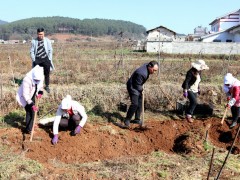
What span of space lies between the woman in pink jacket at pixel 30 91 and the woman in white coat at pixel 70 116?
0.46 m

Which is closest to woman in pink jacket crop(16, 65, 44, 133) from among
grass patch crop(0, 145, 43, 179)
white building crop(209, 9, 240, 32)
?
grass patch crop(0, 145, 43, 179)

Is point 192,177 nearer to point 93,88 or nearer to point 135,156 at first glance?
point 135,156

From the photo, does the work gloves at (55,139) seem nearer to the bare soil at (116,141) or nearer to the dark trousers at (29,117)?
the bare soil at (116,141)

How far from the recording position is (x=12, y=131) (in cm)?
637

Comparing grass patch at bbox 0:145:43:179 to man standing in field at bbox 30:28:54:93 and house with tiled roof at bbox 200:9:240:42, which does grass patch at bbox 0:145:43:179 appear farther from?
house with tiled roof at bbox 200:9:240:42

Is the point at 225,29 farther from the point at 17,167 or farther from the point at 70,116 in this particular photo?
the point at 17,167

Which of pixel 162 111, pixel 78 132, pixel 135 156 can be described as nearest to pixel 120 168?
pixel 135 156

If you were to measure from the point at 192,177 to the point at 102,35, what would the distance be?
88.6 meters

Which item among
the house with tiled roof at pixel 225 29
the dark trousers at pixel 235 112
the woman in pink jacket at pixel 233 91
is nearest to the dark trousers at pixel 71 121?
the woman in pink jacket at pixel 233 91

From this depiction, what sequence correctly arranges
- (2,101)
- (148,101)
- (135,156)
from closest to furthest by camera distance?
1. (135,156)
2. (2,101)
3. (148,101)

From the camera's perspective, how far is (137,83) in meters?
6.66

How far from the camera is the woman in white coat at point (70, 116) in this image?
5.89 m

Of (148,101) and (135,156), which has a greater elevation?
(148,101)

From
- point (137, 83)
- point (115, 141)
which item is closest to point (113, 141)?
point (115, 141)
